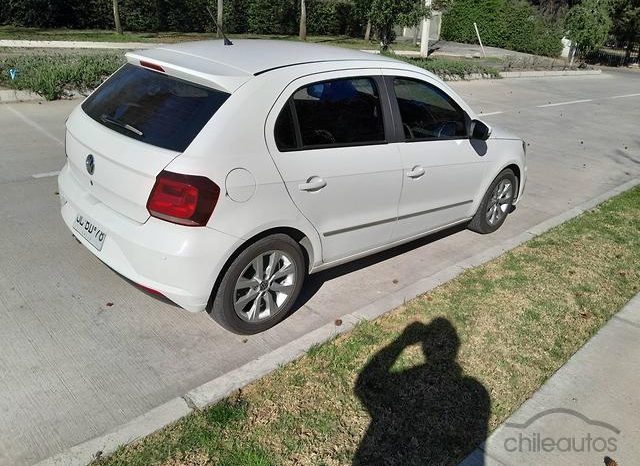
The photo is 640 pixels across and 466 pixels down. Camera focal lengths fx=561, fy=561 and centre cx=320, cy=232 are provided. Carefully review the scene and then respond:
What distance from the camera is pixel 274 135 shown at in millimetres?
3398

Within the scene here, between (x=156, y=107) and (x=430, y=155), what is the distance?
7.04 feet

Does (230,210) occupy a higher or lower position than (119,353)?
higher

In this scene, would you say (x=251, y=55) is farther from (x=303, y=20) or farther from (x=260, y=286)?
(x=303, y=20)

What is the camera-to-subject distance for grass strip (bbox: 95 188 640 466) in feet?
9.10

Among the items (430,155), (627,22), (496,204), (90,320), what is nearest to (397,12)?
(496,204)

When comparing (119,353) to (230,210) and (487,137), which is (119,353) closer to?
(230,210)

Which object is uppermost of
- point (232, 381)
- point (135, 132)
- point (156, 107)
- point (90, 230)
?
point (156, 107)

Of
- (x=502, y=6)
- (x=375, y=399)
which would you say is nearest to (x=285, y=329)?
(x=375, y=399)

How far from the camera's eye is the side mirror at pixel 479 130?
487cm

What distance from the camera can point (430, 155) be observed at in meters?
4.45

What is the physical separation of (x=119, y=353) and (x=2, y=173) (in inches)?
148

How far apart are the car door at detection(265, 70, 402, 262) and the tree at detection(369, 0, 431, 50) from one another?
14.5 m

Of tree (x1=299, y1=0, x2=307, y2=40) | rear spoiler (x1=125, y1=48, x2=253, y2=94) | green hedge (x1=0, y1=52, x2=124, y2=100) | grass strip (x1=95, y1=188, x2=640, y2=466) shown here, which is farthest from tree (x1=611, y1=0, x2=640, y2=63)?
rear spoiler (x1=125, y1=48, x2=253, y2=94)

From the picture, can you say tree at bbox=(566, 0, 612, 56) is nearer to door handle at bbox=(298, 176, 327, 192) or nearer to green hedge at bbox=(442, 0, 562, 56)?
green hedge at bbox=(442, 0, 562, 56)
